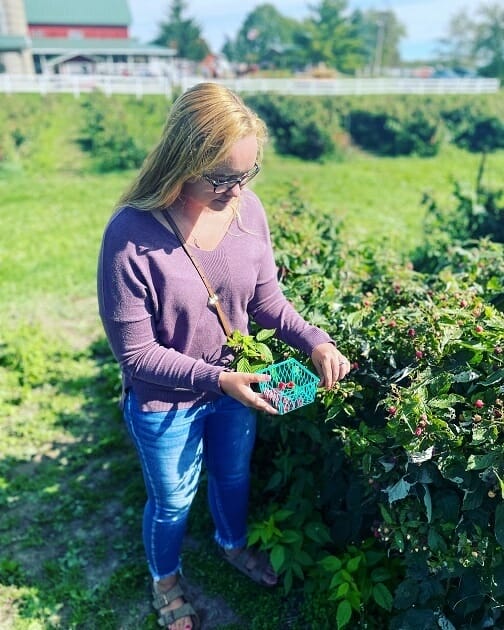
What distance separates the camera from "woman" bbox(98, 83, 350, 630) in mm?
1774

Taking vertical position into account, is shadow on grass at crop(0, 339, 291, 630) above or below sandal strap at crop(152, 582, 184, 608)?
below

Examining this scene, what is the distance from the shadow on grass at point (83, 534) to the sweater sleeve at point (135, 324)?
1.19 metres

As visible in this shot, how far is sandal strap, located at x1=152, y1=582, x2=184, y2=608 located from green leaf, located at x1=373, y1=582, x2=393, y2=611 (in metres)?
0.82

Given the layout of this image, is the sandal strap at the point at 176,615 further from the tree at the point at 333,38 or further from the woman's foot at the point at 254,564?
the tree at the point at 333,38

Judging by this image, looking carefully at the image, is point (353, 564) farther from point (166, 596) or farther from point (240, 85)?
point (240, 85)

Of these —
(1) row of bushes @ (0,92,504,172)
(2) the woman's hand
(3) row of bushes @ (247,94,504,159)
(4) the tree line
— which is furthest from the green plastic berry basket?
(4) the tree line

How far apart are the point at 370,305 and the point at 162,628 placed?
158cm

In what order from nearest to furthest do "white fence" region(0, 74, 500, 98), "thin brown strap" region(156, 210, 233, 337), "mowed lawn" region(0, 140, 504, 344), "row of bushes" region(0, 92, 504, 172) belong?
"thin brown strap" region(156, 210, 233, 337)
"mowed lawn" region(0, 140, 504, 344)
"row of bushes" region(0, 92, 504, 172)
"white fence" region(0, 74, 500, 98)

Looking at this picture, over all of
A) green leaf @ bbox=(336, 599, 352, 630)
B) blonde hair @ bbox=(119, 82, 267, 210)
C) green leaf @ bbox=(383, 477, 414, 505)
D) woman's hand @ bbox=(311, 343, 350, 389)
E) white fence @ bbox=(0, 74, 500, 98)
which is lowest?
white fence @ bbox=(0, 74, 500, 98)

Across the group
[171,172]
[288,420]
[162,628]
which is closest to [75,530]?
[162,628]

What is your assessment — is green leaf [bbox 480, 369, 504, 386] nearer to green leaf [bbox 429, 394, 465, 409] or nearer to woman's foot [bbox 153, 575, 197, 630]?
green leaf [bbox 429, 394, 465, 409]

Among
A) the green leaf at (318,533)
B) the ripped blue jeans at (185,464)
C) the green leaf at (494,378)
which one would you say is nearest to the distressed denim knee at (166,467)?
the ripped blue jeans at (185,464)

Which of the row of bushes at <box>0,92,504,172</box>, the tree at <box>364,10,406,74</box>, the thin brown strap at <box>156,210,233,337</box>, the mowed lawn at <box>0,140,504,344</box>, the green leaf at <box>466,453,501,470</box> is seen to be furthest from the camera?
the tree at <box>364,10,406,74</box>

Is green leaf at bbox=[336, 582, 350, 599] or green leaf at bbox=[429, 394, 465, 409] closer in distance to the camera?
green leaf at bbox=[429, 394, 465, 409]
